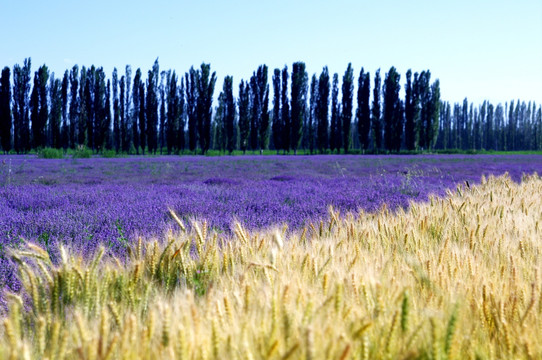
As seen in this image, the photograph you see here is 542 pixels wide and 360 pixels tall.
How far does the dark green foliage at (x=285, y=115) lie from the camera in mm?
43938

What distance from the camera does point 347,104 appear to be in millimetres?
48469

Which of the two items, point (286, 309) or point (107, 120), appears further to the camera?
point (107, 120)

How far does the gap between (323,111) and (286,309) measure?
48401mm

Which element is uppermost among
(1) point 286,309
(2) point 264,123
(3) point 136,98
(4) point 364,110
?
→ (3) point 136,98

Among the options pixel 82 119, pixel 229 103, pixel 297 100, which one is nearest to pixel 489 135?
pixel 297 100

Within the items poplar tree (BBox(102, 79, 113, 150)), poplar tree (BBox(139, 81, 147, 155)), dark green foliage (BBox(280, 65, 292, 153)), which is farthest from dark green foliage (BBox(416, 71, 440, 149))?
poplar tree (BBox(102, 79, 113, 150))

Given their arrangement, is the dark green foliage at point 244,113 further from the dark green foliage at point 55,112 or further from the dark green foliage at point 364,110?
the dark green foliage at point 55,112

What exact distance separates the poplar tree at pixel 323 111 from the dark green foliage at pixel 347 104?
1980 mm

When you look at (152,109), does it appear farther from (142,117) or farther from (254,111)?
(254,111)

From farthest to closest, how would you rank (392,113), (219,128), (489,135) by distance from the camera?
(489,135) → (219,128) → (392,113)

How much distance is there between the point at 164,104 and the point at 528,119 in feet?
279

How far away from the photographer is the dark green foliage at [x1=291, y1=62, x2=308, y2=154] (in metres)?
43.8

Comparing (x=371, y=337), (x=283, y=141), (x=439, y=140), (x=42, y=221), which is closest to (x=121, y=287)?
(x=371, y=337)

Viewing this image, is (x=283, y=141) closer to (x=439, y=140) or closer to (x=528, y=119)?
(x=439, y=140)
